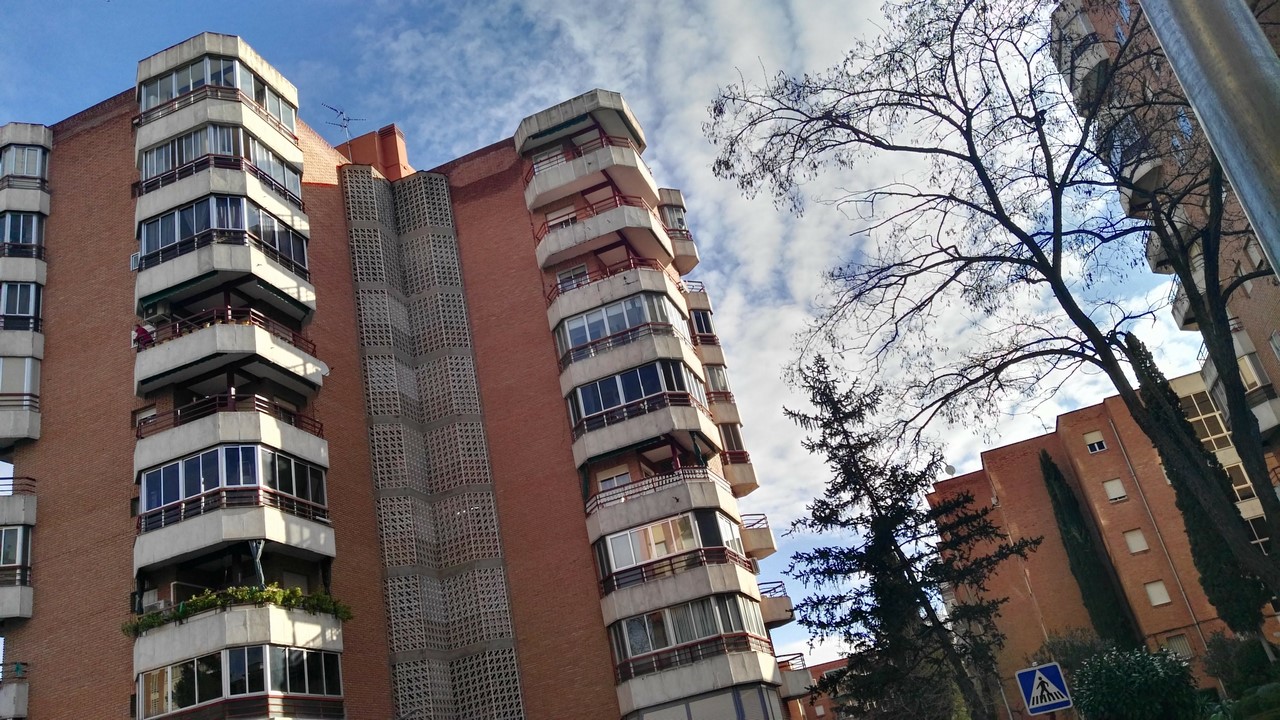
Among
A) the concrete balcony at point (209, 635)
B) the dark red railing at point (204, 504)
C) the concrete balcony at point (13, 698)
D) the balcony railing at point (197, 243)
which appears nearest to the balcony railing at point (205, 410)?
the dark red railing at point (204, 504)

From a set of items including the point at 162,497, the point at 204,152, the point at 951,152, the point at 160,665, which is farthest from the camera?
the point at 204,152

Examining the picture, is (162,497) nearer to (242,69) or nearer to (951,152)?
(242,69)

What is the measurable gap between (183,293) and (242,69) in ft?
30.6

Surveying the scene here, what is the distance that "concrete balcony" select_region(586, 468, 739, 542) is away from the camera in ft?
105

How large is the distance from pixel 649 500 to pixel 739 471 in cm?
847

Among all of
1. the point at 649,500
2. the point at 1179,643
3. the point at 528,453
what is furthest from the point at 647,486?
the point at 1179,643

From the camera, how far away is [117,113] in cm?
3575

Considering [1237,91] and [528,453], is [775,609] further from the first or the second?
[1237,91]

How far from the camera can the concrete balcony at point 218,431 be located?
28203 millimetres

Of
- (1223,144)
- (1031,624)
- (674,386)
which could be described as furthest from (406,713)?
(1031,624)

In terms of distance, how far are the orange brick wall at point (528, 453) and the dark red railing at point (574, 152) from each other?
3.27ft

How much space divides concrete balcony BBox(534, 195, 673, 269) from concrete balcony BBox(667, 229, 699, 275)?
5.38 meters

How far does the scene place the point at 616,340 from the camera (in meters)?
35.2

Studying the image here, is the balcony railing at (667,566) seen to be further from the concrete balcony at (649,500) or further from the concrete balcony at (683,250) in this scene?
the concrete balcony at (683,250)
